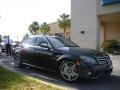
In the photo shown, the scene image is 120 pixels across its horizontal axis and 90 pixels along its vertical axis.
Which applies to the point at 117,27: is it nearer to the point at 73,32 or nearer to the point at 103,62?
the point at 73,32

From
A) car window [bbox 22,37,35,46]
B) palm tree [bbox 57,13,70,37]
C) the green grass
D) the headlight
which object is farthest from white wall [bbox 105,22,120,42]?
palm tree [bbox 57,13,70,37]

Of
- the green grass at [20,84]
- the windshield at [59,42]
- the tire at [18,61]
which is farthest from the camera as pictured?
the tire at [18,61]

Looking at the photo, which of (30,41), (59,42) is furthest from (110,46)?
(59,42)

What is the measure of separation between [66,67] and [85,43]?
1548cm

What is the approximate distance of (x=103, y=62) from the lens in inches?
360

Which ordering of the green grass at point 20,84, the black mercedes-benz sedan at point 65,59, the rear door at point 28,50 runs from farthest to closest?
1. the rear door at point 28,50
2. the black mercedes-benz sedan at point 65,59
3. the green grass at point 20,84

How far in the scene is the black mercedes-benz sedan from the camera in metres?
8.79

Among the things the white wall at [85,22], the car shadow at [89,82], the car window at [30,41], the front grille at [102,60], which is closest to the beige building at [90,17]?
the white wall at [85,22]

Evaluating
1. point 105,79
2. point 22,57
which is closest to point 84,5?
point 22,57

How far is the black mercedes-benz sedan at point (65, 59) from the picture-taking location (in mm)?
8789

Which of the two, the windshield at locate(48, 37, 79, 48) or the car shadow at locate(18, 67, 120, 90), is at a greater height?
the windshield at locate(48, 37, 79, 48)

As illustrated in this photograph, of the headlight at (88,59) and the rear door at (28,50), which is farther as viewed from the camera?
the rear door at (28,50)

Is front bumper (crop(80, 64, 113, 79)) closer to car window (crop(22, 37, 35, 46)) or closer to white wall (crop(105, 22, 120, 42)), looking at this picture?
car window (crop(22, 37, 35, 46))

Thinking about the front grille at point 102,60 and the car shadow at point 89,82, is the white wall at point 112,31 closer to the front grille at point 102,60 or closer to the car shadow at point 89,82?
the car shadow at point 89,82
